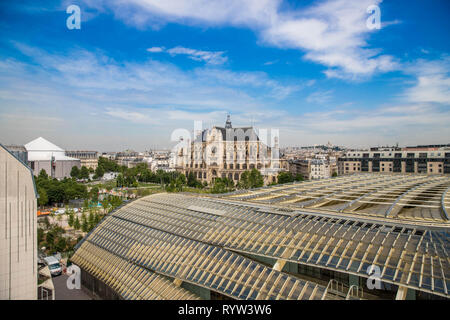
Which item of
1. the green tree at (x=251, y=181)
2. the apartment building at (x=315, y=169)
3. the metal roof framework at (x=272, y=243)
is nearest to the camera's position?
the metal roof framework at (x=272, y=243)

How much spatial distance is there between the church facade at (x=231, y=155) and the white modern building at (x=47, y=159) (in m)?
54.9

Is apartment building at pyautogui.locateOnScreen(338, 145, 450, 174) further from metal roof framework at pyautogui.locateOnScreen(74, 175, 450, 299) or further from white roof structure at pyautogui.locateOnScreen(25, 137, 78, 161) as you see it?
white roof structure at pyautogui.locateOnScreen(25, 137, 78, 161)

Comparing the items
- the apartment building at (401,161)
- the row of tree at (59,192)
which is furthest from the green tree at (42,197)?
the apartment building at (401,161)

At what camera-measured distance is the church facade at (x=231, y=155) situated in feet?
353

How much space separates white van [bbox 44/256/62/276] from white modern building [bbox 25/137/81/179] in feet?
313

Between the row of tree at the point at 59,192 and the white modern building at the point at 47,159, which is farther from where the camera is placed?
the white modern building at the point at 47,159

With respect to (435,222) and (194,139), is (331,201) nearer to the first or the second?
(435,222)

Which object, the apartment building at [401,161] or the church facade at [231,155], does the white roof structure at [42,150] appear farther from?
the apartment building at [401,161]

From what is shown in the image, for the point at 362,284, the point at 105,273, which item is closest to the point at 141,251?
the point at 105,273

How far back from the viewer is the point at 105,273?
21625 millimetres

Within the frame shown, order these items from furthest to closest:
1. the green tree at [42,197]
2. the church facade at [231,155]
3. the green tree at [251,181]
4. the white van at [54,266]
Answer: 1. the church facade at [231,155]
2. the green tree at [251,181]
3. the green tree at [42,197]
4. the white van at [54,266]

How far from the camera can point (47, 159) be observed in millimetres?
115312

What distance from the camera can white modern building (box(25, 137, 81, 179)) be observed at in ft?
367
